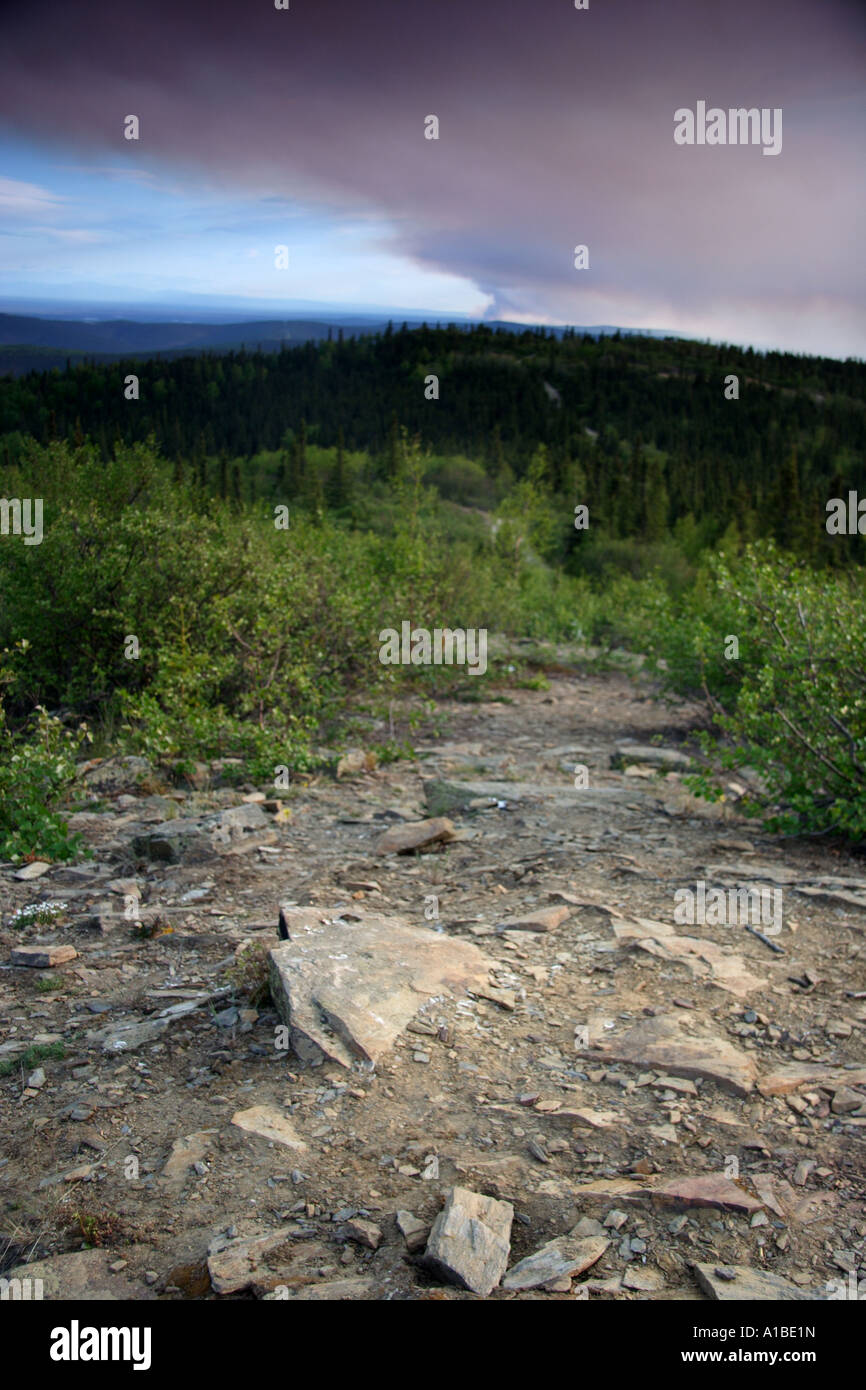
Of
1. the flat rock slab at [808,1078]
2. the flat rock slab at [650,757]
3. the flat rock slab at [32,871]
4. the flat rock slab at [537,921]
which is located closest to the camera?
the flat rock slab at [808,1078]

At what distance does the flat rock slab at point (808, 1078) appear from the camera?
3.76m

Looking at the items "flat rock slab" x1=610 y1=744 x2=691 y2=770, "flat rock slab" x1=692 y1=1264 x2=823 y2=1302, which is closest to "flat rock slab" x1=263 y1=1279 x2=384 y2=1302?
"flat rock slab" x1=692 y1=1264 x2=823 y2=1302

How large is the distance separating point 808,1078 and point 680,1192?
1.14 m

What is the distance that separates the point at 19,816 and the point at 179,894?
1.14 m

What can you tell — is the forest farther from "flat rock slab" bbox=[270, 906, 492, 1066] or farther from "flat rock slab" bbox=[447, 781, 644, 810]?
"flat rock slab" bbox=[270, 906, 492, 1066]

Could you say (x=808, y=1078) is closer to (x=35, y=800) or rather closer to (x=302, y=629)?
(x=35, y=800)

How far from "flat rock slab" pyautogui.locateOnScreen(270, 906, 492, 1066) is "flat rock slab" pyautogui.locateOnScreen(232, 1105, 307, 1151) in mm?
365

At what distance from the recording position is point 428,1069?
3.76m

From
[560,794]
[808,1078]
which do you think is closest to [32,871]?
[560,794]

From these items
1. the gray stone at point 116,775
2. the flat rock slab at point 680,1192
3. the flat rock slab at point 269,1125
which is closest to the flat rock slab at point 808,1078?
the flat rock slab at point 680,1192

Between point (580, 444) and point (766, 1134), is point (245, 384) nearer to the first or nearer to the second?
point (580, 444)

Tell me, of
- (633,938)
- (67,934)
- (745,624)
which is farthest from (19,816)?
(745,624)

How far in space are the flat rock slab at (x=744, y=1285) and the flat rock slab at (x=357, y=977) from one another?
157 centimetres

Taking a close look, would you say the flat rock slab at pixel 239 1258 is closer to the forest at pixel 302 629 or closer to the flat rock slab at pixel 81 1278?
the flat rock slab at pixel 81 1278
